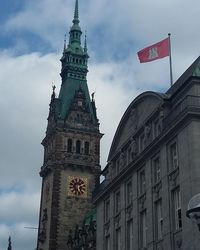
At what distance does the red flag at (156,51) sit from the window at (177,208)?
55.2 ft

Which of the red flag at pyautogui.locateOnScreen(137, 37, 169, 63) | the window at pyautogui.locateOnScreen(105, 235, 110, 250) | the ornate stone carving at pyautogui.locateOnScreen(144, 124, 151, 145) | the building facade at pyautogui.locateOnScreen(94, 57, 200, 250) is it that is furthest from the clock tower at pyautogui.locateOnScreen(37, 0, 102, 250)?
the ornate stone carving at pyautogui.locateOnScreen(144, 124, 151, 145)

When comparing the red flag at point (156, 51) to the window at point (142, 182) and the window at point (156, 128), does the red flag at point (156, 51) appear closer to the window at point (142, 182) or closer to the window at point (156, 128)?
the window at point (156, 128)

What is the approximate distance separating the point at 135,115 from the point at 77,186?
→ 54.9 metres

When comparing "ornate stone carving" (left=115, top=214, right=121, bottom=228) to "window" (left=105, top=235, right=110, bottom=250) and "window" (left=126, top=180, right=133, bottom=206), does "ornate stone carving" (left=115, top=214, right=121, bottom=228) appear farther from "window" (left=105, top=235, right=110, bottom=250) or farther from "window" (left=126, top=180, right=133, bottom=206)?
"window" (left=105, top=235, right=110, bottom=250)

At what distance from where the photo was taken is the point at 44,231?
11225 centimetres

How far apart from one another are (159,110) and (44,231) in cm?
6424

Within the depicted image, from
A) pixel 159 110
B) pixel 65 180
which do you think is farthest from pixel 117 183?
pixel 65 180

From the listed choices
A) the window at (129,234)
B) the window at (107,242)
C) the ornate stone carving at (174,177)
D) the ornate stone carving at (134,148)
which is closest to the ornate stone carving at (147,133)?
the ornate stone carving at (134,148)

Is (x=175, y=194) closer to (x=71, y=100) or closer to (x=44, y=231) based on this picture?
(x=44, y=231)

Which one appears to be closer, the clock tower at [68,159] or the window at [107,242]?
the window at [107,242]

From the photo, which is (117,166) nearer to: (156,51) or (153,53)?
(153,53)

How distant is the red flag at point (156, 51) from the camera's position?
59.5 metres

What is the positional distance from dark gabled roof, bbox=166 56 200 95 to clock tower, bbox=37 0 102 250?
192 ft

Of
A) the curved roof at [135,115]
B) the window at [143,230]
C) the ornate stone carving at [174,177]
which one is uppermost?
the curved roof at [135,115]
